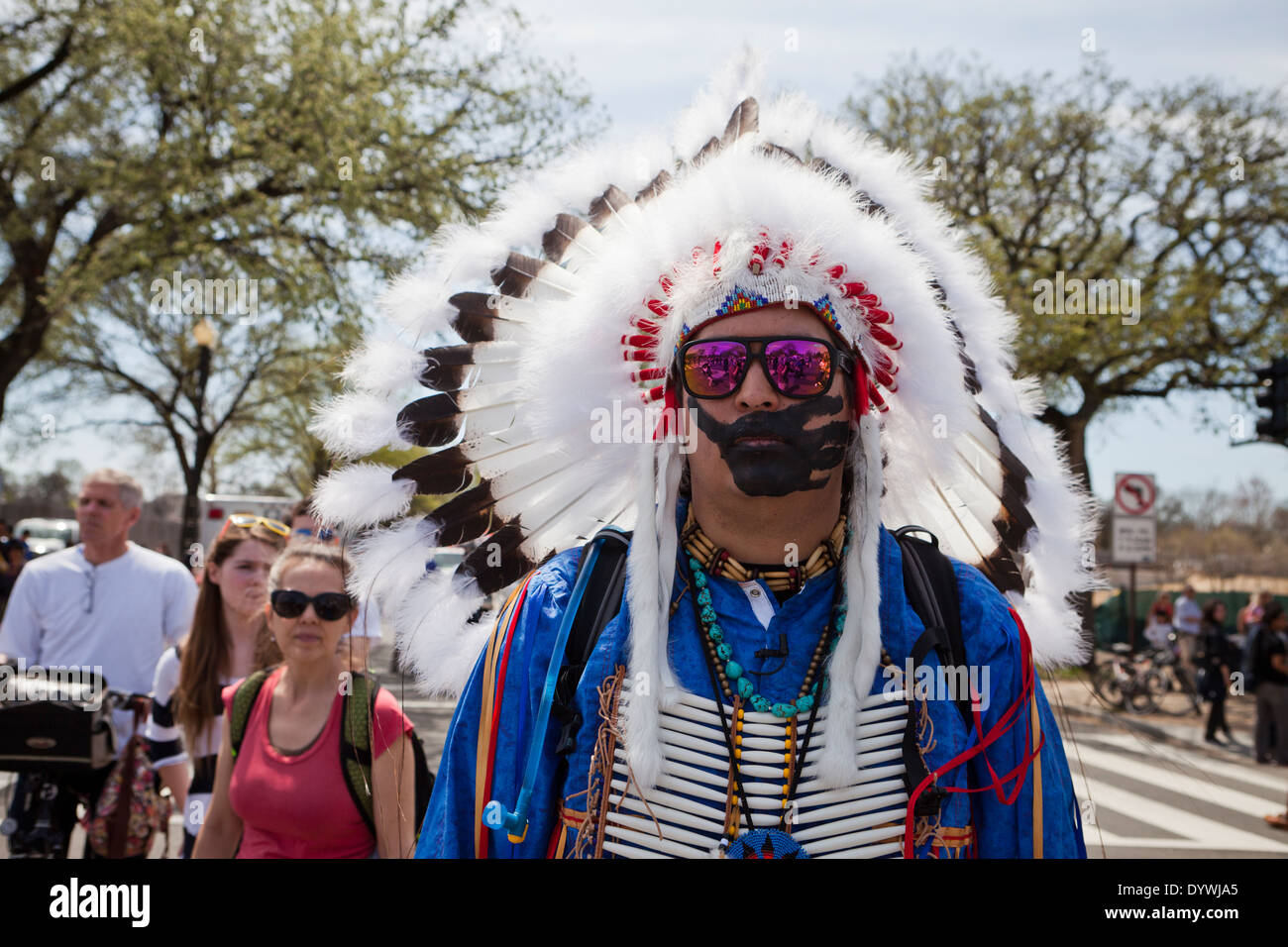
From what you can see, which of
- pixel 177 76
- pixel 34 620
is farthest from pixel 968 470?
pixel 177 76

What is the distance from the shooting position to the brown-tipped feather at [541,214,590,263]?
250 centimetres

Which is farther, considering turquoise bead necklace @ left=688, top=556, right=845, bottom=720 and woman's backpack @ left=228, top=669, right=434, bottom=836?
woman's backpack @ left=228, top=669, right=434, bottom=836

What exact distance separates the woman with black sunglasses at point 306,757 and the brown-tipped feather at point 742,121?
1612 mm

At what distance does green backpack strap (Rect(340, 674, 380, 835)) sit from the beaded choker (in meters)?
1.23

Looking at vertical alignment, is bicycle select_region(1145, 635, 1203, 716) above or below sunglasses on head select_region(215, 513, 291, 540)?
below

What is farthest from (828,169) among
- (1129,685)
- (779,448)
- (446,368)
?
(1129,685)

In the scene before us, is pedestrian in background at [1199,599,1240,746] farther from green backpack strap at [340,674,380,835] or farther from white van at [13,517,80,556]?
white van at [13,517,80,556]

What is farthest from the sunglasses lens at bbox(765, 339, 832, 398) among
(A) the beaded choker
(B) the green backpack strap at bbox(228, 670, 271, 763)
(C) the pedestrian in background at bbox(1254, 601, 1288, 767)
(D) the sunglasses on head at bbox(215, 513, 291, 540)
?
(C) the pedestrian in background at bbox(1254, 601, 1288, 767)

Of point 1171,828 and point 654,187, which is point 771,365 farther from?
point 1171,828

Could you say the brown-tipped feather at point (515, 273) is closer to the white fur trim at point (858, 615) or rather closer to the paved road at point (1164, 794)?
the white fur trim at point (858, 615)

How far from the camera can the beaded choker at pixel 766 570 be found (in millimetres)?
2072

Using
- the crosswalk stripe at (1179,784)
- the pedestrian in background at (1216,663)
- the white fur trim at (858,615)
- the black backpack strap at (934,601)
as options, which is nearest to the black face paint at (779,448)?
the white fur trim at (858,615)
